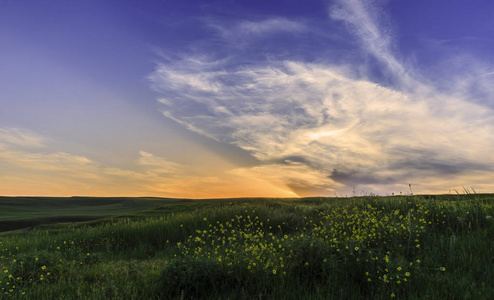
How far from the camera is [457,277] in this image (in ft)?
22.1

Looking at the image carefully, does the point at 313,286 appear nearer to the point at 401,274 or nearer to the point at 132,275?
the point at 401,274

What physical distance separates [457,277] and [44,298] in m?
8.52

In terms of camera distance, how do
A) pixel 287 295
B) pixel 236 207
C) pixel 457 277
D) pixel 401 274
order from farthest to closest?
pixel 236 207 → pixel 457 277 → pixel 401 274 → pixel 287 295

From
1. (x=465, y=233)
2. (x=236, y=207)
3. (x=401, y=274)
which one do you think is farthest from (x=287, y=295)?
(x=236, y=207)

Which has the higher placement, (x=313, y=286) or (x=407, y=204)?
(x=407, y=204)

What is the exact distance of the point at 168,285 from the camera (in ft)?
21.0

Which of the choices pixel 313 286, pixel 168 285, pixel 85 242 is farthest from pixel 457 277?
pixel 85 242

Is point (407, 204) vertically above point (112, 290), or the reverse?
point (407, 204)

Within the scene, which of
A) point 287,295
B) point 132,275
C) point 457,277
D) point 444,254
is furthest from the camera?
point 444,254

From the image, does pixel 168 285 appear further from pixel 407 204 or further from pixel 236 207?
pixel 407 204

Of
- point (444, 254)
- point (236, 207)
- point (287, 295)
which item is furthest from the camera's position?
point (236, 207)

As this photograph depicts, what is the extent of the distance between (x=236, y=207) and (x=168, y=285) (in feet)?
34.3

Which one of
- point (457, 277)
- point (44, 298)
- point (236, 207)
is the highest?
point (236, 207)

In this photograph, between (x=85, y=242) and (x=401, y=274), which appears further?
(x=85, y=242)
